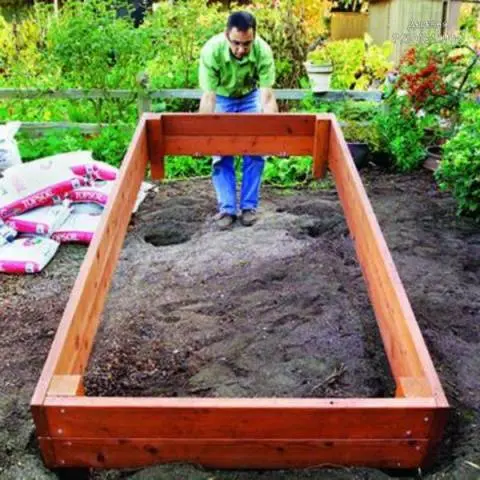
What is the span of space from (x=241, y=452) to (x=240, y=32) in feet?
11.5

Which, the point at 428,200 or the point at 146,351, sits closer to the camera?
the point at 146,351

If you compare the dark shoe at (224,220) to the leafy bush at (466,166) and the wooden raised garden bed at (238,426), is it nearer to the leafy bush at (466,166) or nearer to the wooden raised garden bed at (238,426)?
the leafy bush at (466,166)

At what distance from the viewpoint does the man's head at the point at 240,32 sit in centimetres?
506

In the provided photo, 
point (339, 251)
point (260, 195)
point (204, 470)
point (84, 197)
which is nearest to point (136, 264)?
point (84, 197)

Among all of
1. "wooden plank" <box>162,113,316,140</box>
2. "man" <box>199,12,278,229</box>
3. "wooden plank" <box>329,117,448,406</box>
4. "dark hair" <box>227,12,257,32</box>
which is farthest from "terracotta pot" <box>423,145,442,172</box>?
"wooden plank" <box>329,117,448,406</box>

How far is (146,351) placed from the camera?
3783 mm

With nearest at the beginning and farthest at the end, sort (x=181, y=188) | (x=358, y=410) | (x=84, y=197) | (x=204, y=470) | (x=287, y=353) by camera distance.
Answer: (x=358, y=410) < (x=204, y=470) < (x=287, y=353) < (x=84, y=197) < (x=181, y=188)

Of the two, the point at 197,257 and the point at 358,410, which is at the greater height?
the point at 358,410

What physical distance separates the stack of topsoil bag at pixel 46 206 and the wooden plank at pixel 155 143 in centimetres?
48

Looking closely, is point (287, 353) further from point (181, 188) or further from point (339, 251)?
point (181, 188)

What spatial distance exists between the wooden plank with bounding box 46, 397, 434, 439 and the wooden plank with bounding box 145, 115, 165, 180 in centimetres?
316

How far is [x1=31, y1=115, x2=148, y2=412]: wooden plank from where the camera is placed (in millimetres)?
2523

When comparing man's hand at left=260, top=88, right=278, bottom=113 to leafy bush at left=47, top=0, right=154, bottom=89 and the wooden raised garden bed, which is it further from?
the wooden raised garden bed

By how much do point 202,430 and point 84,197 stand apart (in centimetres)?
369
